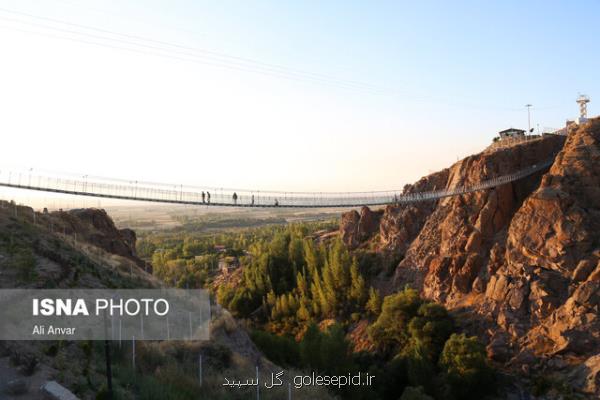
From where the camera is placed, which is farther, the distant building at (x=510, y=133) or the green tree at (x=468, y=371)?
the distant building at (x=510, y=133)

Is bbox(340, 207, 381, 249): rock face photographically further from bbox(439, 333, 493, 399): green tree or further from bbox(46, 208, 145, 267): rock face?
bbox(439, 333, 493, 399): green tree

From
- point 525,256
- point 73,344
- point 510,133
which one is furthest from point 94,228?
point 510,133

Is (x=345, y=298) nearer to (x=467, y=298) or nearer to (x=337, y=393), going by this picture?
(x=467, y=298)

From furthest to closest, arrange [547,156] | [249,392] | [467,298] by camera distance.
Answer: [547,156], [467,298], [249,392]

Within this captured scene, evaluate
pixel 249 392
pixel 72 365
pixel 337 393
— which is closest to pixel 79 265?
pixel 72 365

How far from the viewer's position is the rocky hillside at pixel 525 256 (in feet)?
67.3

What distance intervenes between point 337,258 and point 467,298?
9920 mm

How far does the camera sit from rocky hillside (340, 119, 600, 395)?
20.5 m

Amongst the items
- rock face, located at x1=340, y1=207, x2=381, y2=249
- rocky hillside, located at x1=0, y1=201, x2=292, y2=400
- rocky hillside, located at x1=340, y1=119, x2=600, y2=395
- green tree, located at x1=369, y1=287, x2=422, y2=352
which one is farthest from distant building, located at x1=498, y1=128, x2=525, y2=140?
rocky hillside, located at x1=0, y1=201, x2=292, y2=400

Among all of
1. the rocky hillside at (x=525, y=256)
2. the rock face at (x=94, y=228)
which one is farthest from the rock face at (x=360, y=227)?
the rock face at (x=94, y=228)

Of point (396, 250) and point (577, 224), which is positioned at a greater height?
point (577, 224)

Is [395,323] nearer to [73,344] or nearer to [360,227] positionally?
Answer: [360,227]

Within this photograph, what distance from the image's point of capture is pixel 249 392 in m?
11.9

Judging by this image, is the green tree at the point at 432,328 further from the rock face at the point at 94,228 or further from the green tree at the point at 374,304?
the rock face at the point at 94,228
